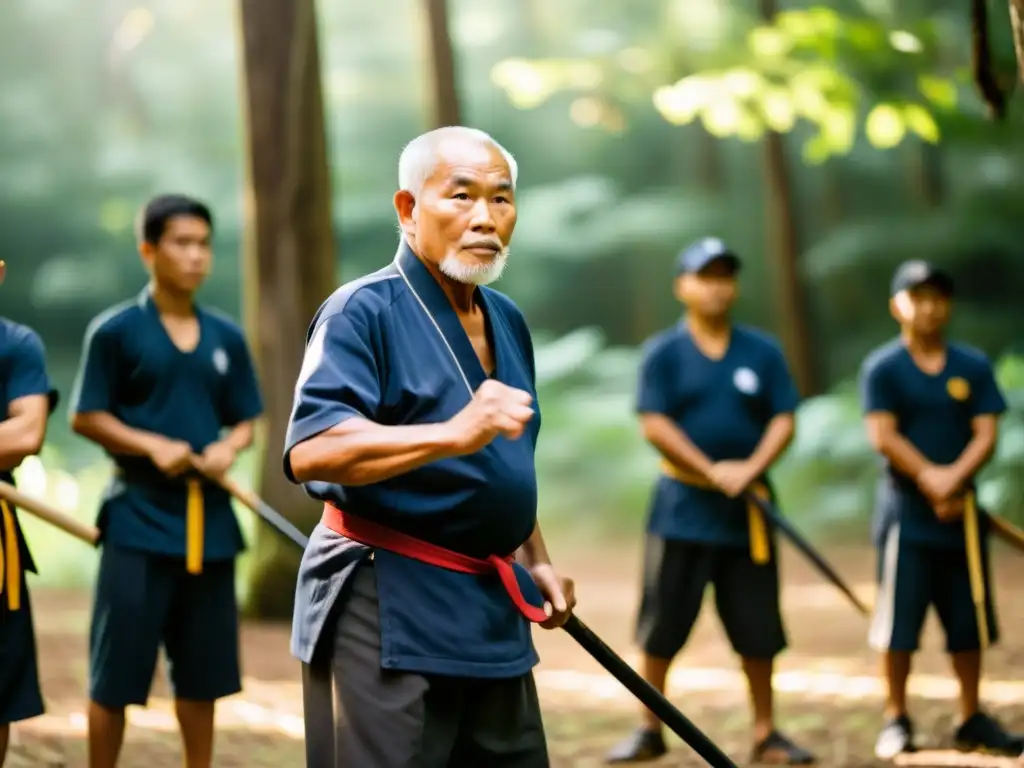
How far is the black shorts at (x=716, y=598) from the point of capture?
19.6 ft

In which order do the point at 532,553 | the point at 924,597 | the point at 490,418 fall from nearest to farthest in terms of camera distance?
the point at 490,418 → the point at 532,553 → the point at 924,597

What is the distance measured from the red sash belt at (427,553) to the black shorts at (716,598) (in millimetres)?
2950

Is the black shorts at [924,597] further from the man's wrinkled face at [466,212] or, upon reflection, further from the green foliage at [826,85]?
the man's wrinkled face at [466,212]

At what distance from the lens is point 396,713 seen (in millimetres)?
3035

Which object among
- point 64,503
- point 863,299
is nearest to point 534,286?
point 863,299

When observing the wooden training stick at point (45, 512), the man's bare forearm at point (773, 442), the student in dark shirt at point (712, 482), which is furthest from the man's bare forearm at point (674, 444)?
the wooden training stick at point (45, 512)

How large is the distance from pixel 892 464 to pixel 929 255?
13.3 m

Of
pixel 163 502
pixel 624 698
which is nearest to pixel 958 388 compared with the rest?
pixel 624 698

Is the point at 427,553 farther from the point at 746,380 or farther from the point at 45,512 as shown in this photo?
the point at 746,380

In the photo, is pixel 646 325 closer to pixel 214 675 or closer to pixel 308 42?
pixel 308 42

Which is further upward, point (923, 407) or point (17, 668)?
point (923, 407)

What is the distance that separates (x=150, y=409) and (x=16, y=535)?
75 cm

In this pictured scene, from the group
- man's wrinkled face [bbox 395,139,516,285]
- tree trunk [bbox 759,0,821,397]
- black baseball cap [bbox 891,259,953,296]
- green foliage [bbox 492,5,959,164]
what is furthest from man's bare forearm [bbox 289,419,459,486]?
tree trunk [bbox 759,0,821,397]

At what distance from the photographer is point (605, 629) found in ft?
34.0
